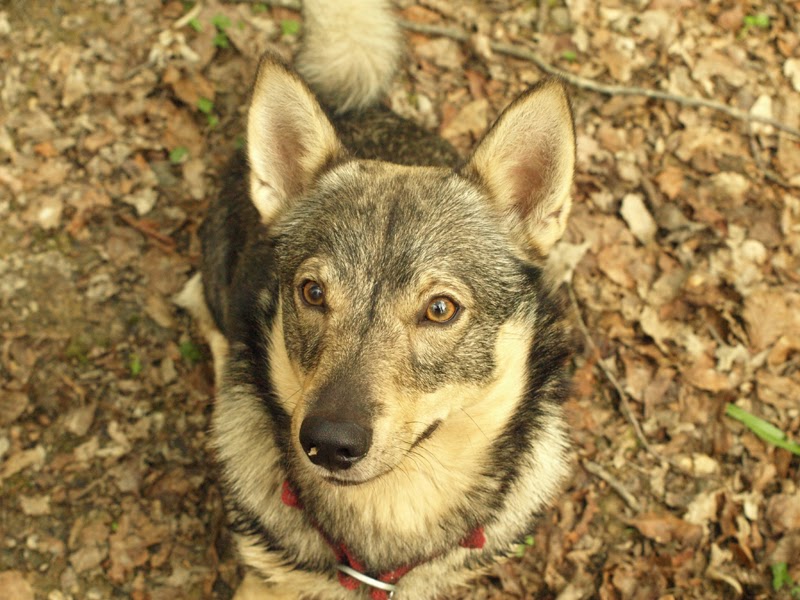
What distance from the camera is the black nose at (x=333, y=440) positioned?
2449 mm

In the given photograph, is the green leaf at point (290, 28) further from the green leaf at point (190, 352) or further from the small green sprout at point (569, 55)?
the green leaf at point (190, 352)

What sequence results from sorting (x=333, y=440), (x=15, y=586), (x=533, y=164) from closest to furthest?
(x=333, y=440) → (x=533, y=164) → (x=15, y=586)

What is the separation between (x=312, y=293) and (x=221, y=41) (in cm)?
327

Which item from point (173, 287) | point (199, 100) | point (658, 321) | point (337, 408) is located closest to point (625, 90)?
point (658, 321)

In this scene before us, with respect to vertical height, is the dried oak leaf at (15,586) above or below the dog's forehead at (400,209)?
below

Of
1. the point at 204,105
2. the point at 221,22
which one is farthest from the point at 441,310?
the point at 221,22

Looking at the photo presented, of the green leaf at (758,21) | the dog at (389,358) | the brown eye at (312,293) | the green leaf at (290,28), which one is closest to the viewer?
the dog at (389,358)

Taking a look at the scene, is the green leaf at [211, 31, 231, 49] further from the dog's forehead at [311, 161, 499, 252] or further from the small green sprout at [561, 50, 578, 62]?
the dog's forehead at [311, 161, 499, 252]

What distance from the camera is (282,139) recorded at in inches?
126

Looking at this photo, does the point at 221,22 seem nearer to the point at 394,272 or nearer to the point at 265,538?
the point at 394,272

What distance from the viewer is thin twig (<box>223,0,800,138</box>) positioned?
5.24 metres

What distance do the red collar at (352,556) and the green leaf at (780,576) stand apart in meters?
1.89

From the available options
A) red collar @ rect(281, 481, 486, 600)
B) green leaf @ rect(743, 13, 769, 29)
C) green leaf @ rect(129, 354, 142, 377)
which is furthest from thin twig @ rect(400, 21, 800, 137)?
red collar @ rect(281, 481, 486, 600)

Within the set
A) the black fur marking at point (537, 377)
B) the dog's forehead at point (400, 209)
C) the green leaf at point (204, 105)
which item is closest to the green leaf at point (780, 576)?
the black fur marking at point (537, 377)
